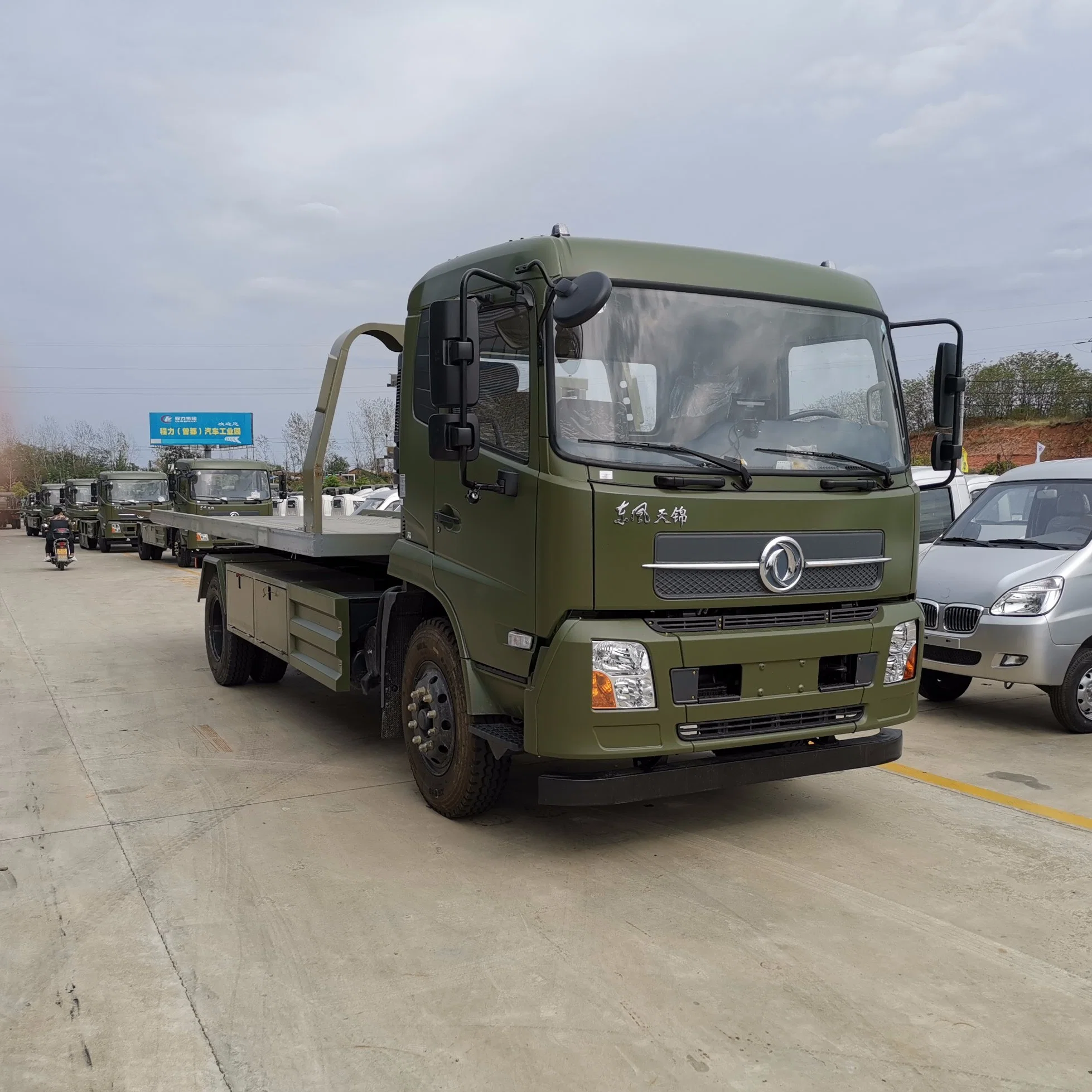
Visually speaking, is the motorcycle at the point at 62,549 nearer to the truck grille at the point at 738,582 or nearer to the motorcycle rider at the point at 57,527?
the motorcycle rider at the point at 57,527

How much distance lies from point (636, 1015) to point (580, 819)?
1.98 meters

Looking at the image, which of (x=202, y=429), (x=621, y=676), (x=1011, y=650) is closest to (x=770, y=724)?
(x=621, y=676)

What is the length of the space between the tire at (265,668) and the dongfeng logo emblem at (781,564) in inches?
211

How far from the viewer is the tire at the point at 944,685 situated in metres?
8.35

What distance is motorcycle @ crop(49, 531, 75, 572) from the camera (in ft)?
74.8

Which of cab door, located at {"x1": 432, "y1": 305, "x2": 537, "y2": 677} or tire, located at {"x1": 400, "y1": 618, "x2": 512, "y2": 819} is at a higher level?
cab door, located at {"x1": 432, "y1": 305, "x2": 537, "y2": 677}

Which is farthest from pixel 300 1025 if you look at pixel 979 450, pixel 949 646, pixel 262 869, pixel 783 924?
pixel 979 450

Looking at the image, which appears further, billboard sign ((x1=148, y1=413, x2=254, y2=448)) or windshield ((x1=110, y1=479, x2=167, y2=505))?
billboard sign ((x1=148, y1=413, x2=254, y2=448))

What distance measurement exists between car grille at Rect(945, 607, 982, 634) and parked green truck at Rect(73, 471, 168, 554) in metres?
23.7

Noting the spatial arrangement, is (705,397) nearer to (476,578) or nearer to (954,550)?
(476,578)

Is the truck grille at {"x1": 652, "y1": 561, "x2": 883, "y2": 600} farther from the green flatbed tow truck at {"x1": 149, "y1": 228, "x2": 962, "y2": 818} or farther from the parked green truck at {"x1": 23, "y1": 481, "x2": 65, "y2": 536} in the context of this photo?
the parked green truck at {"x1": 23, "y1": 481, "x2": 65, "y2": 536}

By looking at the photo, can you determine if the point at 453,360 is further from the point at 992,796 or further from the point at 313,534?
the point at 992,796

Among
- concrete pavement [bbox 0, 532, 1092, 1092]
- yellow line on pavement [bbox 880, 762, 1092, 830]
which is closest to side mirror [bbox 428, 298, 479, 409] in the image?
concrete pavement [bbox 0, 532, 1092, 1092]

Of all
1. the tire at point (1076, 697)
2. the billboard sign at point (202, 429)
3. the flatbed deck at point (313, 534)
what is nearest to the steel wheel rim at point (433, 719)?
the flatbed deck at point (313, 534)
